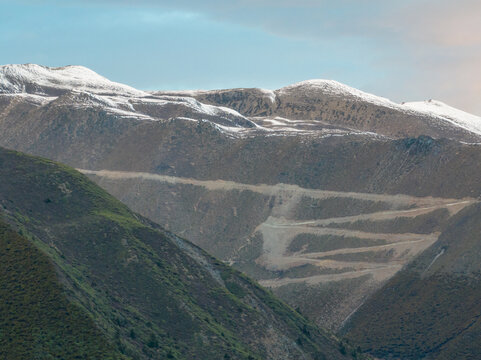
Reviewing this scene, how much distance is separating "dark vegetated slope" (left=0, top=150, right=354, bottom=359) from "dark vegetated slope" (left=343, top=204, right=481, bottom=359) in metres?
18.9

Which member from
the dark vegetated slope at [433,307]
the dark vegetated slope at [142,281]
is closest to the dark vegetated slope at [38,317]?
the dark vegetated slope at [142,281]

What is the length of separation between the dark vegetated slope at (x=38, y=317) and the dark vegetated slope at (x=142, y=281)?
5.51ft

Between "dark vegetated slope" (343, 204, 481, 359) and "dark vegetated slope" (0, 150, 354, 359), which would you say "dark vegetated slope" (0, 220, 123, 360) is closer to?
"dark vegetated slope" (0, 150, 354, 359)

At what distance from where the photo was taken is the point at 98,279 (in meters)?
72.9

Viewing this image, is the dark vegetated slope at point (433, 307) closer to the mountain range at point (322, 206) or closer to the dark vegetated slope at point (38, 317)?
the mountain range at point (322, 206)

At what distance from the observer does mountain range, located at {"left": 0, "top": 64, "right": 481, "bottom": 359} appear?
374 ft

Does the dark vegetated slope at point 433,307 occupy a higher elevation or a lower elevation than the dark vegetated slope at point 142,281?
lower

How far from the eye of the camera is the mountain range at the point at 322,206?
114062mm

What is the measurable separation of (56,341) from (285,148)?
11395cm

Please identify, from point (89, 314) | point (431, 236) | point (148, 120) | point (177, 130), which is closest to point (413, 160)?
point (431, 236)

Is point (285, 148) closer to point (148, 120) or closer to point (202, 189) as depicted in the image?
point (202, 189)

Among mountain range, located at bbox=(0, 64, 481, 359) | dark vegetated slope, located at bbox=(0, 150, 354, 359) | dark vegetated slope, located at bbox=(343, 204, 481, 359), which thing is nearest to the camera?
dark vegetated slope, located at bbox=(0, 150, 354, 359)

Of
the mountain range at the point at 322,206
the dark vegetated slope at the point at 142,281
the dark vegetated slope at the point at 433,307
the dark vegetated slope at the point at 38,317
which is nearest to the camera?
the dark vegetated slope at the point at 38,317

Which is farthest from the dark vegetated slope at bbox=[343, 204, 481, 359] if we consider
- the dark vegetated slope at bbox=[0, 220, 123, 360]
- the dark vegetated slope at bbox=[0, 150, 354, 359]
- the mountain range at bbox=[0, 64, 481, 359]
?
the dark vegetated slope at bbox=[0, 220, 123, 360]
